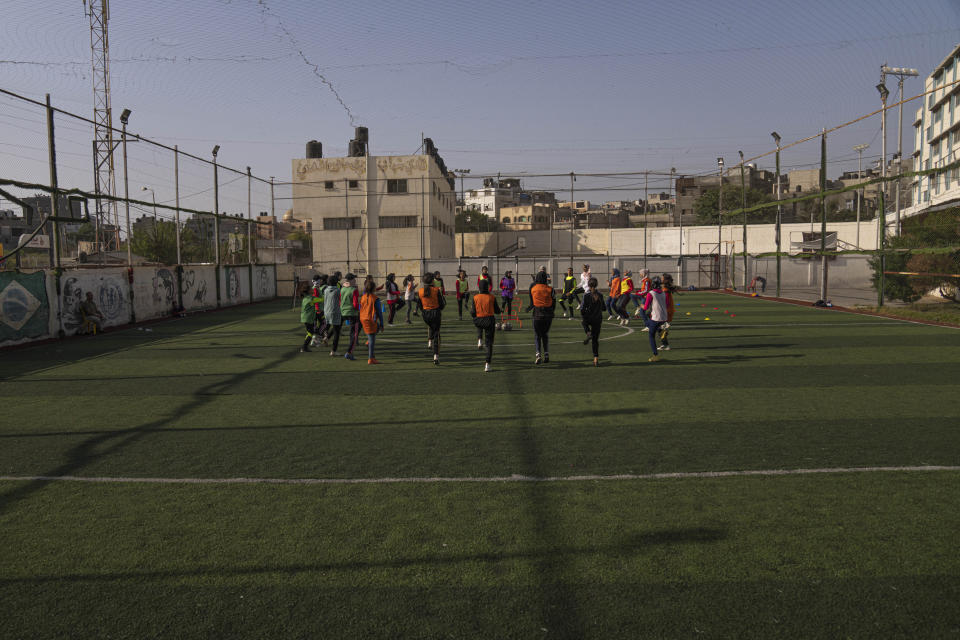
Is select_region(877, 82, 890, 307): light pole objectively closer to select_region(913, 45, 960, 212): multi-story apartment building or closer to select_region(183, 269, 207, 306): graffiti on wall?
select_region(913, 45, 960, 212): multi-story apartment building

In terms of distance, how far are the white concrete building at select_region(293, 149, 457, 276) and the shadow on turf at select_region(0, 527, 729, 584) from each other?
50168 millimetres

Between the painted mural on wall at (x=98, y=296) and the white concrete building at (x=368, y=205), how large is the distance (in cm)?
3019

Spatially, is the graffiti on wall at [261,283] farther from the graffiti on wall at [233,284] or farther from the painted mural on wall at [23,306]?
the painted mural on wall at [23,306]

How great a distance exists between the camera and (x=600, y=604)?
432cm

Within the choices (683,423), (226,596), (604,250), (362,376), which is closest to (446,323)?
(362,376)

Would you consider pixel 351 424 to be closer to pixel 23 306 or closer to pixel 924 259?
pixel 23 306

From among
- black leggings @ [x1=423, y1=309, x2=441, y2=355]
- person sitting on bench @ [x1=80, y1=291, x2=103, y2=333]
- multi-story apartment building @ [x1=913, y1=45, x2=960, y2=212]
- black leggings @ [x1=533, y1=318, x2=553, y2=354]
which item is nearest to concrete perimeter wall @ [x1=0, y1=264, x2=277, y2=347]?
person sitting on bench @ [x1=80, y1=291, x2=103, y2=333]

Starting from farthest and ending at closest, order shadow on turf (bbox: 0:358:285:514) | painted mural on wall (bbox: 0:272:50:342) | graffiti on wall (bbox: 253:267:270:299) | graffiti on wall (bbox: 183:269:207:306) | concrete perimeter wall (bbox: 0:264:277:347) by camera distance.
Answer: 1. graffiti on wall (bbox: 253:267:270:299)
2. graffiti on wall (bbox: 183:269:207:306)
3. concrete perimeter wall (bbox: 0:264:277:347)
4. painted mural on wall (bbox: 0:272:50:342)
5. shadow on turf (bbox: 0:358:285:514)

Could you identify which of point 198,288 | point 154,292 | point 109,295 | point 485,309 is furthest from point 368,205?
point 485,309

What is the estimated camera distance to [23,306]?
1883cm

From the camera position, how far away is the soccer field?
14.0 feet

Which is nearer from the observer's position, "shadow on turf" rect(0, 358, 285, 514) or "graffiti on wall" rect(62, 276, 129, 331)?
"shadow on turf" rect(0, 358, 285, 514)

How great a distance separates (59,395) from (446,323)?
14.2 m

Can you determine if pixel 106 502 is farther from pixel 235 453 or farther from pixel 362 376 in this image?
pixel 362 376
